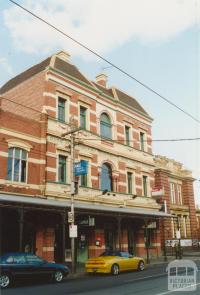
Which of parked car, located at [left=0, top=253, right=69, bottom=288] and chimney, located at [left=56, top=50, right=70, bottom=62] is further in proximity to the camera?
chimney, located at [left=56, top=50, right=70, bottom=62]

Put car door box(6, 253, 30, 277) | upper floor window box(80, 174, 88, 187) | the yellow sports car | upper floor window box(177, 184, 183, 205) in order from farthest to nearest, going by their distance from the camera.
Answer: upper floor window box(177, 184, 183, 205) < upper floor window box(80, 174, 88, 187) < the yellow sports car < car door box(6, 253, 30, 277)

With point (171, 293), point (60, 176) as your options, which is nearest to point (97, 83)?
point (60, 176)

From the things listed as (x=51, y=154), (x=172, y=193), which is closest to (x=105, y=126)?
(x=51, y=154)

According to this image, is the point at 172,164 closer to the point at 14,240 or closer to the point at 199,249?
the point at 199,249

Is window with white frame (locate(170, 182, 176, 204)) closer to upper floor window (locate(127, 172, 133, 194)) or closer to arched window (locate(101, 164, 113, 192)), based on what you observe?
upper floor window (locate(127, 172, 133, 194))

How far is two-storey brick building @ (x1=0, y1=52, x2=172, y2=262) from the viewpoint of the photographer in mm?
20969

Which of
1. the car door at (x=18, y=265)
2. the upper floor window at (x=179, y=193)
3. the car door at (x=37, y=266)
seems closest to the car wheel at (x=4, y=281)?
the car door at (x=18, y=265)

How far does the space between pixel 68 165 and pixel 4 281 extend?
11409mm

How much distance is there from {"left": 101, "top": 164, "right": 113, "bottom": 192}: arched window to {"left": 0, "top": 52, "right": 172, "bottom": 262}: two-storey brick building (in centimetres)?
8

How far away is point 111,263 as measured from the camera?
18266 mm

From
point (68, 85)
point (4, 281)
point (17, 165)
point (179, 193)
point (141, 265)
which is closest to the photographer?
point (4, 281)

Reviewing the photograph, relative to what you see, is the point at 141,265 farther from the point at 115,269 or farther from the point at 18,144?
the point at 18,144

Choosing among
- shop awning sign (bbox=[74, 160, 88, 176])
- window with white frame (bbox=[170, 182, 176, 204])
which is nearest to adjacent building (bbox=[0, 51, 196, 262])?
shop awning sign (bbox=[74, 160, 88, 176])

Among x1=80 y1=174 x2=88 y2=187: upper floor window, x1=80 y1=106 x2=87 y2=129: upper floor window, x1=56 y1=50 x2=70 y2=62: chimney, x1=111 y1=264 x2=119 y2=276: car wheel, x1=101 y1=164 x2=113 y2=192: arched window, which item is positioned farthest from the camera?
x1=56 y1=50 x2=70 y2=62: chimney
